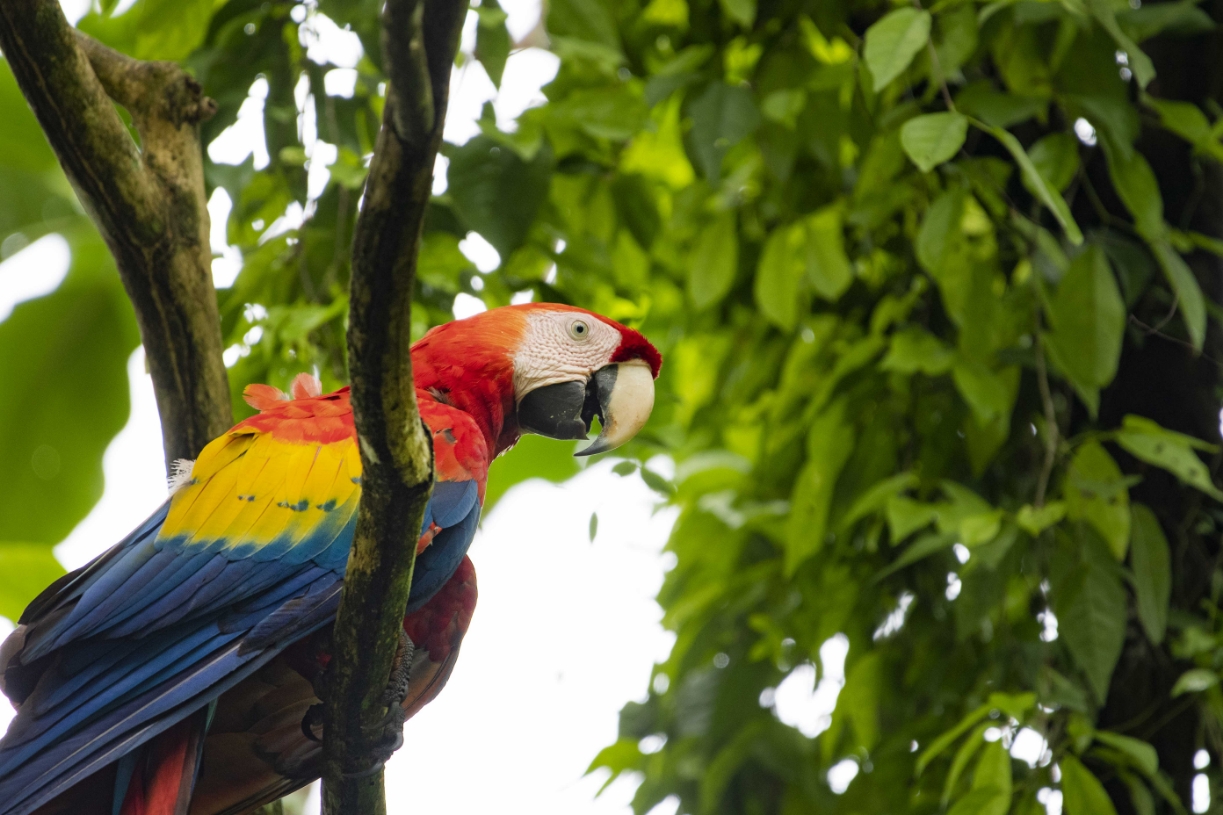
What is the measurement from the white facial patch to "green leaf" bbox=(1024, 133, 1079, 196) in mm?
537

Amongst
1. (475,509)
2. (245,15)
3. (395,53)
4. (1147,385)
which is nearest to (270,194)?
(245,15)

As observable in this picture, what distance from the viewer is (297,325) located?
42.9 inches

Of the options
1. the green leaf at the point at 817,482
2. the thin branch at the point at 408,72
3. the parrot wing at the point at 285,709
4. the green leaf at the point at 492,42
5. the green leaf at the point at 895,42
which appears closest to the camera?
the thin branch at the point at 408,72

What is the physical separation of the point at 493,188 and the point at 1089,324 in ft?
2.22

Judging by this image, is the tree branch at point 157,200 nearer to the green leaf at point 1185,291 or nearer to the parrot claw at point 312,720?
the parrot claw at point 312,720

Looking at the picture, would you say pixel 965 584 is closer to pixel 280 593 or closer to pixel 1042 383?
pixel 1042 383

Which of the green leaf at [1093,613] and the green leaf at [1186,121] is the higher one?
the green leaf at [1186,121]

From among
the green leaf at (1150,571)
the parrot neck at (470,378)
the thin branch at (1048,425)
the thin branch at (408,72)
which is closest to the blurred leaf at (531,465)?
the parrot neck at (470,378)

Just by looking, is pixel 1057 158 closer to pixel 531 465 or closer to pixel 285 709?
pixel 531 465

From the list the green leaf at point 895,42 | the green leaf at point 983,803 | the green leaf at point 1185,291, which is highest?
the green leaf at point 895,42

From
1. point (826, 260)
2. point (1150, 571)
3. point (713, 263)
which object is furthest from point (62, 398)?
point (1150, 571)

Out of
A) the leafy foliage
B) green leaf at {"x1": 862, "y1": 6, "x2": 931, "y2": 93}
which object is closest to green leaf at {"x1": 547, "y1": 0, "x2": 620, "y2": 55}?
the leafy foliage

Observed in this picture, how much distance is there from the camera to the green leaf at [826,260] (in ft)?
4.57

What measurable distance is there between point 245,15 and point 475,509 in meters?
0.76
